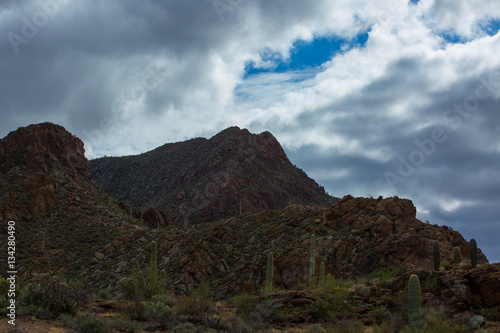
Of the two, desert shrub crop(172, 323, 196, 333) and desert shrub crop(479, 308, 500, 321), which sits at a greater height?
desert shrub crop(172, 323, 196, 333)

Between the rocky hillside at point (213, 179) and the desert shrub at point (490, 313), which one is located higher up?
the rocky hillside at point (213, 179)

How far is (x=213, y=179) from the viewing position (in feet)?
246

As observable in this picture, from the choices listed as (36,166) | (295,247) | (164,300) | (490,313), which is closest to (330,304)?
(490,313)

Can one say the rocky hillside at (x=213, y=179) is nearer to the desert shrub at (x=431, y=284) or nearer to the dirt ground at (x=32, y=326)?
the desert shrub at (x=431, y=284)

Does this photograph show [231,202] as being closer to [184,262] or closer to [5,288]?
[184,262]

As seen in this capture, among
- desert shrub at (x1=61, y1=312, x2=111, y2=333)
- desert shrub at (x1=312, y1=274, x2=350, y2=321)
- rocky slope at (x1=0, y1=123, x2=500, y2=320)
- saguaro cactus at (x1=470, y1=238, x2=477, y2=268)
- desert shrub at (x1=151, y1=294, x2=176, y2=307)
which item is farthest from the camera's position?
saguaro cactus at (x1=470, y1=238, x2=477, y2=268)

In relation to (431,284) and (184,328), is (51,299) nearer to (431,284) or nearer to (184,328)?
(184,328)

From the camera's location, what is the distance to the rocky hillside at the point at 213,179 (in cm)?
7119

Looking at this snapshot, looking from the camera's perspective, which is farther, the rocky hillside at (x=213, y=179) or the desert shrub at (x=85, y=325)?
the rocky hillside at (x=213, y=179)

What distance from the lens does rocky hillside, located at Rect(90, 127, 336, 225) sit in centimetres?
7119

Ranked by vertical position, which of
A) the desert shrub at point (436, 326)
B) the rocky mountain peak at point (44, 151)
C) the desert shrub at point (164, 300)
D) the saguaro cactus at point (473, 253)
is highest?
the rocky mountain peak at point (44, 151)

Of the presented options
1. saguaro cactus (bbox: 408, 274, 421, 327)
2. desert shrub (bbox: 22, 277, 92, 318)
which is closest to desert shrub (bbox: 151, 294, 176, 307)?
desert shrub (bbox: 22, 277, 92, 318)

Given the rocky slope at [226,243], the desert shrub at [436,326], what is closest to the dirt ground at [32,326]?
the rocky slope at [226,243]

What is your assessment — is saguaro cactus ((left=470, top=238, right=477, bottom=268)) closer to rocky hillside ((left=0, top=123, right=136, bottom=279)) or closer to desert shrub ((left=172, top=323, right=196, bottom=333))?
desert shrub ((left=172, top=323, right=196, bottom=333))
